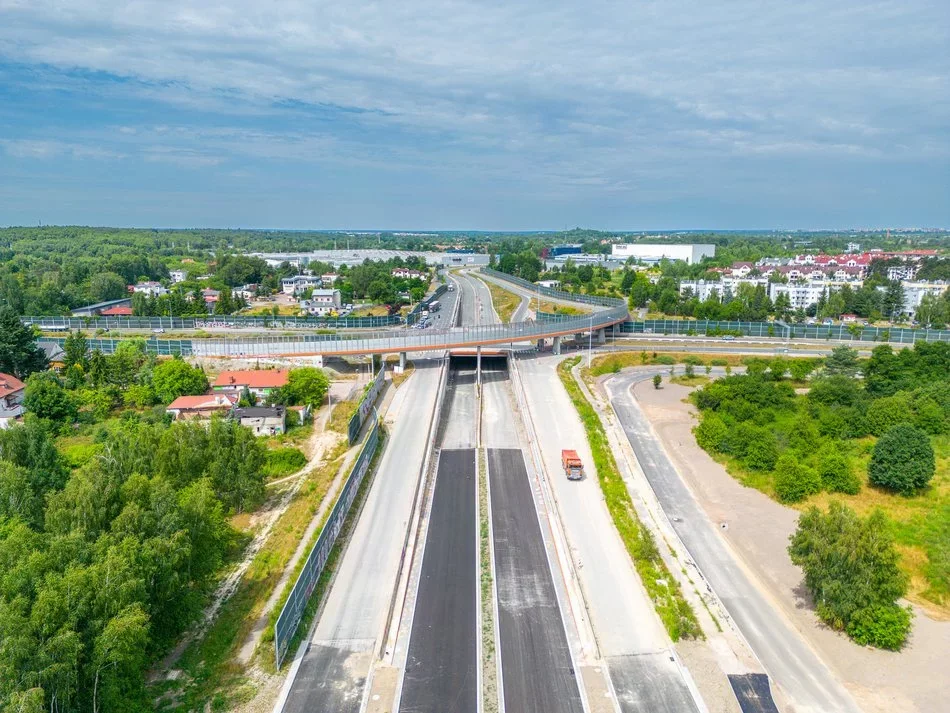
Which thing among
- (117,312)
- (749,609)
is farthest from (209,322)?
(749,609)

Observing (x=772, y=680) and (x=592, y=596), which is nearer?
(x=772, y=680)

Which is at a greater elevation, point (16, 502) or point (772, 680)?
point (16, 502)

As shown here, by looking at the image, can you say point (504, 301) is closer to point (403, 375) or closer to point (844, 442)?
point (403, 375)

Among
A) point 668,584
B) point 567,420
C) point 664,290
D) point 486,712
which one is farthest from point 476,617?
point 664,290

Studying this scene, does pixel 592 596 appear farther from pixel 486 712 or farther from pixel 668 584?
pixel 486 712

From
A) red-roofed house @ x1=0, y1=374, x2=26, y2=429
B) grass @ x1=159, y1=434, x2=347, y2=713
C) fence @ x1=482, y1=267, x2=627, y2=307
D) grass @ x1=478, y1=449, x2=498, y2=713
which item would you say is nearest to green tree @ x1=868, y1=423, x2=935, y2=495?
grass @ x1=478, y1=449, x2=498, y2=713
